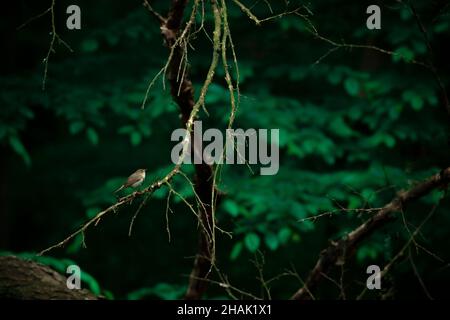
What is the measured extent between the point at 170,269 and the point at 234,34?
3.70 m

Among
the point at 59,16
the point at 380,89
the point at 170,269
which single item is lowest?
the point at 170,269

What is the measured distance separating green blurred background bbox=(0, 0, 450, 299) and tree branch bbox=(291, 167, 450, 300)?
33 cm

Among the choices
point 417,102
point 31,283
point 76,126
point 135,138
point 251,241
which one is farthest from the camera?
point 135,138

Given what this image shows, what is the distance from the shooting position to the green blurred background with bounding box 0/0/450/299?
4340 mm

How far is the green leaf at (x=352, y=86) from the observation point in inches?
177

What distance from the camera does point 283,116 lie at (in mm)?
4609

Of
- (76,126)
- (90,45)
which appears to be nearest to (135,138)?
(76,126)

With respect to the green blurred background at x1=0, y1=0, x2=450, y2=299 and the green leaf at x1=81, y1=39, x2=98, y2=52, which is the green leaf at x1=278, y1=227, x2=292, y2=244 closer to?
the green blurred background at x1=0, y1=0, x2=450, y2=299

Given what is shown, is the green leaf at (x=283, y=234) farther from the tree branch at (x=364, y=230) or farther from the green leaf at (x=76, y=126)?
the green leaf at (x=76, y=126)

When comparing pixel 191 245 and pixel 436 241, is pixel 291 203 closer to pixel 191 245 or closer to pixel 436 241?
pixel 436 241

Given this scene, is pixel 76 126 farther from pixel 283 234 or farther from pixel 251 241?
pixel 283 234

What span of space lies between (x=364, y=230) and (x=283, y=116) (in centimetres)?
198

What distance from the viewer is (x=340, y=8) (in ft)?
16.9

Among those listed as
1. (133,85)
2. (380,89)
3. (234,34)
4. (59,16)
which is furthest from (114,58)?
(380,89)
